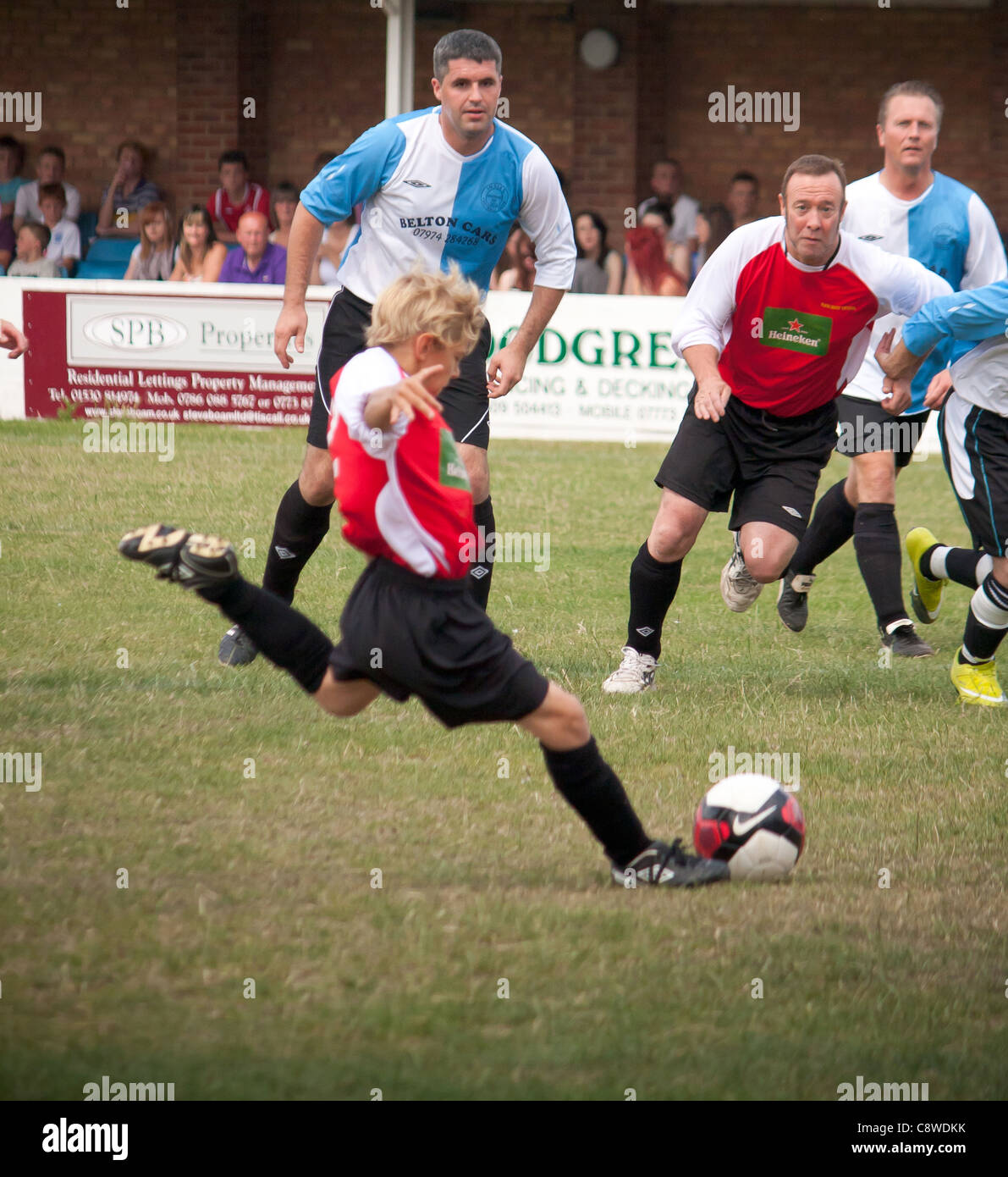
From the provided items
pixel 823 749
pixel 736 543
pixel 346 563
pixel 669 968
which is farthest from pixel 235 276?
pixel 669 968

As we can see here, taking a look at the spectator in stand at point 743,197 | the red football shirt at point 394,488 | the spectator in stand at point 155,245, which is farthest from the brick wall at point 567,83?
the red football shirt at point 394,488

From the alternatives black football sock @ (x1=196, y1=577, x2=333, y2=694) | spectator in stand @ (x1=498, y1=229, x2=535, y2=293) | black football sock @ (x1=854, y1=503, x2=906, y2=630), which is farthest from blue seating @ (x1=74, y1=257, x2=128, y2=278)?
black football sock @ (x1=196, y1=577, x2=333, y2=694)

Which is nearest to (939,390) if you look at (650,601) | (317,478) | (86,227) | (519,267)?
(650,601)

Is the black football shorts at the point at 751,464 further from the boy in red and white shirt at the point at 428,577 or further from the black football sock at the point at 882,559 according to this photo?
the boy in red and white shirt at the point at 428,577

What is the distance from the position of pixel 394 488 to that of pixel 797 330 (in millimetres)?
2487

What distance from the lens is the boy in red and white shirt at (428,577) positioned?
3666 millimetres

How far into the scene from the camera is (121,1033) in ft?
9.57

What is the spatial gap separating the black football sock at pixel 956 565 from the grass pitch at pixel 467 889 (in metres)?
0.39

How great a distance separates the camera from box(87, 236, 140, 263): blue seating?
57.0 feet

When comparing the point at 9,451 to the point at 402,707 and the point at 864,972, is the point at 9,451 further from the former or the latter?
the point at 864,972

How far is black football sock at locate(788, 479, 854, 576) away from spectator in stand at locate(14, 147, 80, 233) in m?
12.4

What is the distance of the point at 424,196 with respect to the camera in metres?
5.59

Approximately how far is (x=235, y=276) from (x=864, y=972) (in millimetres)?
11871

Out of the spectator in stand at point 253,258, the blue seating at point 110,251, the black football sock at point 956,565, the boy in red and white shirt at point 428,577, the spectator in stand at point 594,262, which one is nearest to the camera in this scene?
the boy in red and white shirt at point 428,577
